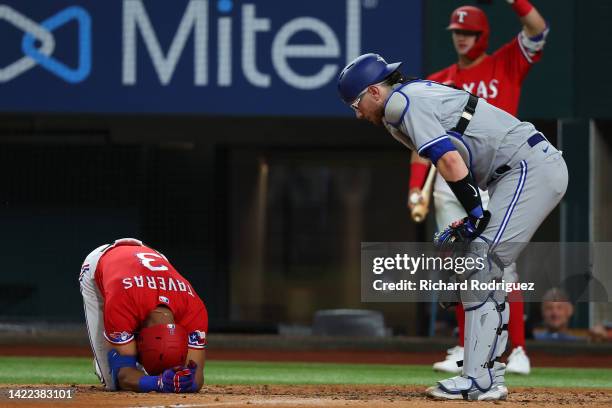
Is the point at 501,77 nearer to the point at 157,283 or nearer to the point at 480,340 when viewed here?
the point at 480,340

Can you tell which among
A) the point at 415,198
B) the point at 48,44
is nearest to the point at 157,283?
the point at 415,198

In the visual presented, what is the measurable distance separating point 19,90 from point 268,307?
11.1ft

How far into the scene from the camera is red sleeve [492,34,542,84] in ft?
30.5

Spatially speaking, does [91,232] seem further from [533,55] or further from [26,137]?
[533,55]

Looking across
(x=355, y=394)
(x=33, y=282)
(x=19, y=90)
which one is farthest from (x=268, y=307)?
(x=355, y=394)

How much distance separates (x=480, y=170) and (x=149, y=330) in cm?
186

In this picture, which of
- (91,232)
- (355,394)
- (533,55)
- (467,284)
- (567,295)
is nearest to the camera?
(467,284)

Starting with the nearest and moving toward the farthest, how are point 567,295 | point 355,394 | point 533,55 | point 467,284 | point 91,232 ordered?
point 467,284
point 355,394
point 533,55
point 567,295
point 91,232

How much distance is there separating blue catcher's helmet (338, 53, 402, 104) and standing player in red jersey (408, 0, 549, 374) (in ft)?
7.50

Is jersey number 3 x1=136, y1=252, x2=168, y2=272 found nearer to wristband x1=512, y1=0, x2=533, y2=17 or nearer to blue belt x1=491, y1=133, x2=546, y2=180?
blue belt x1=491, y1=133, x2=546, y2=180

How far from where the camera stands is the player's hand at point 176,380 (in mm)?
7023

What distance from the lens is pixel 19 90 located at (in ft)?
43.5

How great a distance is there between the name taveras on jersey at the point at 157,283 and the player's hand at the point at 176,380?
44 cm

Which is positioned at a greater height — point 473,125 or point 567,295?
point 473,125
